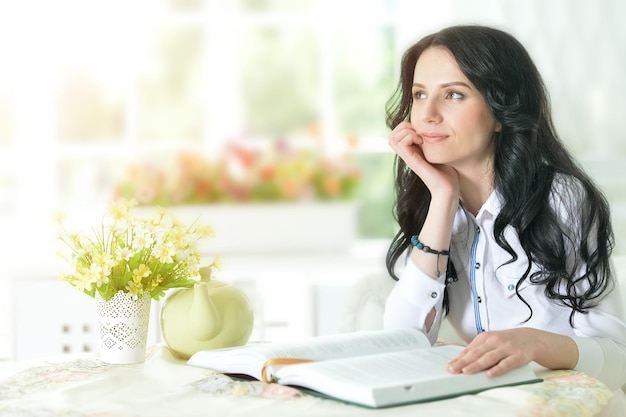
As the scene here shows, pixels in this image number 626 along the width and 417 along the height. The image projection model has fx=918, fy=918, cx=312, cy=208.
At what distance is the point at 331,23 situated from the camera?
4.09 metres

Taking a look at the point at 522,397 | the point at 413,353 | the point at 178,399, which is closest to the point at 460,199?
the point at 413,353

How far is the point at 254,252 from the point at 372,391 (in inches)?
99.7

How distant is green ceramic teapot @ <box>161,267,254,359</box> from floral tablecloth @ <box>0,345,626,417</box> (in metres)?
0.10

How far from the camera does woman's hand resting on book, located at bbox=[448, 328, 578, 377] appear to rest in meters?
1.43

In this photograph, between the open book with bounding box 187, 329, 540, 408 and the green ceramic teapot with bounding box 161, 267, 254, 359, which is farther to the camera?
the green ceramic teapot with bounding box 161, 267, 254, 359

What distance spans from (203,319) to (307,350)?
0.84 feet

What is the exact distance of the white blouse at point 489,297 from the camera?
5.98 feet

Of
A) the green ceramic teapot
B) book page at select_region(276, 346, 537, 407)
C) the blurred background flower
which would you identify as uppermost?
the blurred background flower

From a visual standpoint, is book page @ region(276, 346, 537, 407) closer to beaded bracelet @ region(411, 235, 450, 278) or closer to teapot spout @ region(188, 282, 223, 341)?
teapot spout @ region(188, 282, 223, 341)

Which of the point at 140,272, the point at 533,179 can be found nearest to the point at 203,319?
the point at 140,272

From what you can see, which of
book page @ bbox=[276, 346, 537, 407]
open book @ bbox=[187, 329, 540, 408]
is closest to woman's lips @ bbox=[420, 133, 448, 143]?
open book @ bbox=[187, 329, 540, 408]

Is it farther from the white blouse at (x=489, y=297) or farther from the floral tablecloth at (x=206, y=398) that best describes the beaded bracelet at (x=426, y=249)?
the floral tablecloth at (x=206, y=398)

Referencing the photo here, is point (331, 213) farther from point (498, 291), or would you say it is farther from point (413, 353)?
point (413, 353)

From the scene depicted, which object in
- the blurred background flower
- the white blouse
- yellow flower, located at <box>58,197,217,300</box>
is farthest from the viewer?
the blurred background flower
